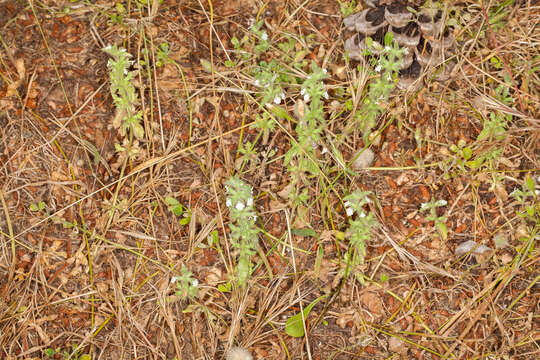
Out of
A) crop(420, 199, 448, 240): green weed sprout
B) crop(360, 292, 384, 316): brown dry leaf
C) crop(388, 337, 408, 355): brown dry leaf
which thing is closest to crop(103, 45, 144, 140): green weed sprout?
crop(360, 292, 384, 316): brown dry leaf

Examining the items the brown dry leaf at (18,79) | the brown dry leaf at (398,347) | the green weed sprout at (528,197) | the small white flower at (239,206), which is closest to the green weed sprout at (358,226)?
the brown dry leaf at (398,347)

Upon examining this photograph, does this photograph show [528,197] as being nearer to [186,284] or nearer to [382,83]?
[382,83]

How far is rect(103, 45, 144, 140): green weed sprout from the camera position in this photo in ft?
8.52

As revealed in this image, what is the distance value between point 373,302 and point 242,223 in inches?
39.4

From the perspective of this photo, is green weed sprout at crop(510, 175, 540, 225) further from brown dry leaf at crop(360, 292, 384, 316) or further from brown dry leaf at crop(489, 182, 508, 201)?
brown dry leaf at crop(360, 292, 384, 316)

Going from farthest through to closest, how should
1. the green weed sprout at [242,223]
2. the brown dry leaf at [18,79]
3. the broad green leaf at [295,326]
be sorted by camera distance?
1. the brown dry leaf at [18,79]
2. the broad green leaf at [295,326]
3. the green weed sprout at [242,223]

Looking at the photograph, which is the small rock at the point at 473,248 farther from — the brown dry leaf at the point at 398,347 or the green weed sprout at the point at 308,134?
the green weed sprout at the point at 308,134

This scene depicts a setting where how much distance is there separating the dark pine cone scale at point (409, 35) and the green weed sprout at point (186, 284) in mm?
1803

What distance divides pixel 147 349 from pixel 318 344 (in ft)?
3.62

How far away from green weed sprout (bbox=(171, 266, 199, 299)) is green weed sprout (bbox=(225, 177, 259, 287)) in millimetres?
283

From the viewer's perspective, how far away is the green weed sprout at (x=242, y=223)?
2.46 meters

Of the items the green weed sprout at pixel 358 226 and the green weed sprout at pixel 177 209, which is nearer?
the green weed sprout at pixel 358 226

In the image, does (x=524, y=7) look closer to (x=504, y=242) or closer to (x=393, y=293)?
(x=504, y=242)

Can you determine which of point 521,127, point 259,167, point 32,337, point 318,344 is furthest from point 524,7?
point 32,337
